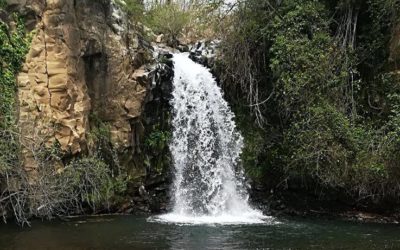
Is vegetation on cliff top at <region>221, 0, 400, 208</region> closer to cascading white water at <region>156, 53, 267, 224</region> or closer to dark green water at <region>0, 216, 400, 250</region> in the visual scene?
cascading white water at <region>156, 53, 267, 224</region>

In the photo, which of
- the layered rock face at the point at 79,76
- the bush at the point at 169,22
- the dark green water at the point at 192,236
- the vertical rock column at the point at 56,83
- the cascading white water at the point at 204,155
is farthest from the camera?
the bush at the point at 169,22

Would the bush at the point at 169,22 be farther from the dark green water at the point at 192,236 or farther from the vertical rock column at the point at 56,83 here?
the dark green water at the point at 192,236

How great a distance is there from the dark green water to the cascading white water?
152cm

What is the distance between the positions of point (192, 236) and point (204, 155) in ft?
16.1

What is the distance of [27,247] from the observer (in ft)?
32.0

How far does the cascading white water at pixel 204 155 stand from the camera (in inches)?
584

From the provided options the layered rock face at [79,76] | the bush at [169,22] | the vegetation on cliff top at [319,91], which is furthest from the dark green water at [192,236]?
the bush at [169,22]

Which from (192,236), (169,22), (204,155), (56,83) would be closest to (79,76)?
(56,83)

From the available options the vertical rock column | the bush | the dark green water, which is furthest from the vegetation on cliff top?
the bush

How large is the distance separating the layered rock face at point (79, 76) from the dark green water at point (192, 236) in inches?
77.4

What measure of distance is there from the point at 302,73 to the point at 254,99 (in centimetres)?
239

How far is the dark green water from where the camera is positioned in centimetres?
1020

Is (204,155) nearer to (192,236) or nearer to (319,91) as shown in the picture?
(319,91)

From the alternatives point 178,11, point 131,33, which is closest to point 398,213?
point 131,33
